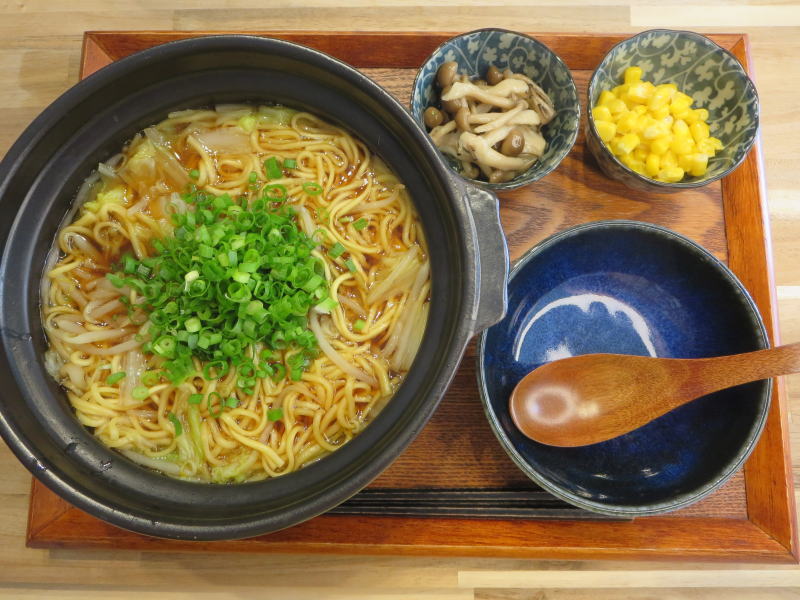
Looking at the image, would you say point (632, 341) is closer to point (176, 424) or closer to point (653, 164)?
point (653, 164)

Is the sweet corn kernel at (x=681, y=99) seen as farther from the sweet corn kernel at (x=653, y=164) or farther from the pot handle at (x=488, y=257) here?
the pot handle at (x=488, y=257)

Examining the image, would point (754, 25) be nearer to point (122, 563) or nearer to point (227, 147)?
point (227, 147)

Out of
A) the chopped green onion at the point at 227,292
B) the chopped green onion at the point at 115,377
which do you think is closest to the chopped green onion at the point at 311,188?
the chopped green onion at the point at 227,292

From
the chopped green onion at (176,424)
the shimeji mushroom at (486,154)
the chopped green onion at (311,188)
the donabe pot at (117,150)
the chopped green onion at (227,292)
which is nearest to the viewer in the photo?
the donabe pot at (117,150)

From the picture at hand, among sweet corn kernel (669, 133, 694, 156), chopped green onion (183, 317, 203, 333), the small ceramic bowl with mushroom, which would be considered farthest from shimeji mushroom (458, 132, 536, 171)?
chopped green onion (183, 317, 203, 333)

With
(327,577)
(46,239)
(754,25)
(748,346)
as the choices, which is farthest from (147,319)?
(754,25)
